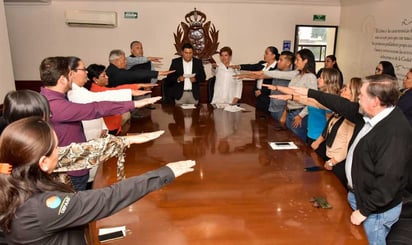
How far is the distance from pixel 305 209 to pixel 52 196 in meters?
1.25

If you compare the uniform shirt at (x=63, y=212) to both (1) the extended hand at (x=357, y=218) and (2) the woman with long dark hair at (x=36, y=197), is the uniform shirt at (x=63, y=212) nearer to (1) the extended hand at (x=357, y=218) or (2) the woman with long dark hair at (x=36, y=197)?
(2) the woman with long dark hair at (x=36, y=197)

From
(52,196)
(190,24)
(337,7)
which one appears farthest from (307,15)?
(52,196)

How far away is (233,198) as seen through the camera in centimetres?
186

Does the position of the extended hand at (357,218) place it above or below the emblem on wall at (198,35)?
below

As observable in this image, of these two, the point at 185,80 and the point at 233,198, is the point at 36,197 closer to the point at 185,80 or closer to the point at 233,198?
the point at 233,198

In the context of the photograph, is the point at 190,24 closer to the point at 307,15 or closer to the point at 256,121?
the point at 307,15

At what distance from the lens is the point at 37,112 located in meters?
1.67

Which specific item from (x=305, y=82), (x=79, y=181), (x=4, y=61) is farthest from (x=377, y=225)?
(x=4, y=61)

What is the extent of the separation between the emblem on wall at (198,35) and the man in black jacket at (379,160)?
16.2 ft

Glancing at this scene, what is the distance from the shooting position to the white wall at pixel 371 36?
471 centimetres

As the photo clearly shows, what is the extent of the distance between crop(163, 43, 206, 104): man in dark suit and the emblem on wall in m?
1.43

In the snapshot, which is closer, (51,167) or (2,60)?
(51,167)

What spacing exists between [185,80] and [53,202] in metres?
4.10

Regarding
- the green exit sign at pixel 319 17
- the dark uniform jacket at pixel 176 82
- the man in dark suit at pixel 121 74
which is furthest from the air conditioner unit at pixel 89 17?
the green exit sign at pixel 319 17
